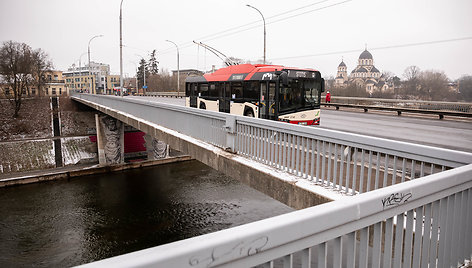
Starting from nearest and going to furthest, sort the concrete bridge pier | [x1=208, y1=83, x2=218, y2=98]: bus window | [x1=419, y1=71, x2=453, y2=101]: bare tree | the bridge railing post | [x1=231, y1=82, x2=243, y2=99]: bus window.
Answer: the bridge railing post < [x1=231, y1=82, x2=243, y2=99]: bus window < [x1=208, y1=83, x2=218, y2=98]: bus window < the concrete bridge pier < [x1=419, y1=71, x2=453, y2=101]: bare tree

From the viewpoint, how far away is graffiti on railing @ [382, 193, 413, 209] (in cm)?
211

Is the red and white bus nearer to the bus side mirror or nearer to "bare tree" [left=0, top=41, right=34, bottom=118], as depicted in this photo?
the bus side mirror

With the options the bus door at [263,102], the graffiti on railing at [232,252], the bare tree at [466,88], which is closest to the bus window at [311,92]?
the bus door at [263,102]

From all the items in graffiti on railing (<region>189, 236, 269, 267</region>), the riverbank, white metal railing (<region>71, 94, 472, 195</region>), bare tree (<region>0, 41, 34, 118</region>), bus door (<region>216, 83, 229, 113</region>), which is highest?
bare tree (<region>0, 41, 34, 118</region>)

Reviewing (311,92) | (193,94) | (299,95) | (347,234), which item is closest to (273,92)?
(299,95)

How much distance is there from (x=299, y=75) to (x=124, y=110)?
10.3 meters

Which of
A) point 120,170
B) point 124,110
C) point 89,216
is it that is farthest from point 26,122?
point 124,110

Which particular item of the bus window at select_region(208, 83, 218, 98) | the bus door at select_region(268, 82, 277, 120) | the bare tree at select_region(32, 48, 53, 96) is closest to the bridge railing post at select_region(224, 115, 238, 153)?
the bus door at select_region(268, 82, 277, 120)

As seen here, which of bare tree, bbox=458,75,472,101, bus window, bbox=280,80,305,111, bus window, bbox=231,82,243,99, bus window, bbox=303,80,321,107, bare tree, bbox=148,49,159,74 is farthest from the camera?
bare tree, bbox=148,49,159,74

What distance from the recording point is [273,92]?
1445cm

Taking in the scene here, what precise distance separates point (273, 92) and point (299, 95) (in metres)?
1.42

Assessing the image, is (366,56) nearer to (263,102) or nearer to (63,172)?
(63,172)

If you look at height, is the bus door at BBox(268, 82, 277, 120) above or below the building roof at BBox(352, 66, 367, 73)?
below

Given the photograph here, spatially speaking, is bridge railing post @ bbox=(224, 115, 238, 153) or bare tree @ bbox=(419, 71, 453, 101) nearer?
bridge railing post @ bbox=(224, 115, 238, 153)
